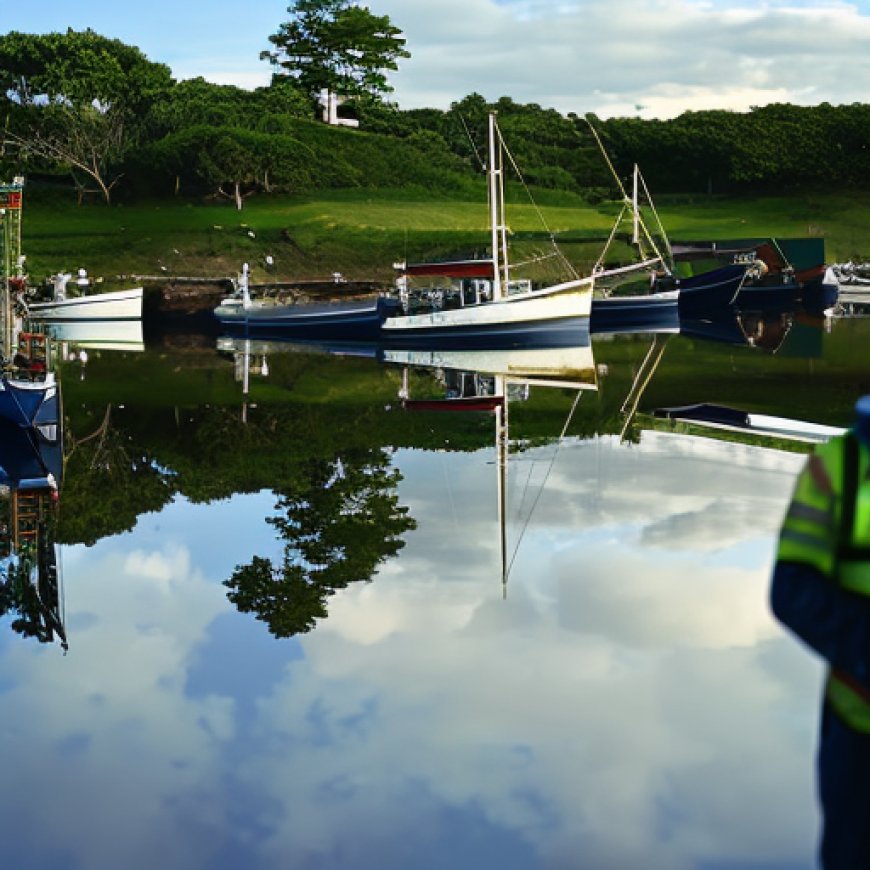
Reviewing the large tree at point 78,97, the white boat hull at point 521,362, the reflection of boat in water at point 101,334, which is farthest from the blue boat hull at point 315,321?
the large tree at point 78,97

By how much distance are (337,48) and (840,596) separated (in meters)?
93.2

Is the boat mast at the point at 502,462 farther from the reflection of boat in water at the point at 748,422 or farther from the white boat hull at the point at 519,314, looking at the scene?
the white boat hull at the point at 519,314

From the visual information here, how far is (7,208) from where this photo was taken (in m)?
28.6

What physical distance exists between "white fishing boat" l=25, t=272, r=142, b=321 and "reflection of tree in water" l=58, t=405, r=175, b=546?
3473cm

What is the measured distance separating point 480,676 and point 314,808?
9.40ft

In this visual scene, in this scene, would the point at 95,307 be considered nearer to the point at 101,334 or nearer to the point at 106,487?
the point at 101,334

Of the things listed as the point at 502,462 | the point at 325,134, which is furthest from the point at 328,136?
the point at 502,462

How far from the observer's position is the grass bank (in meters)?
68.6

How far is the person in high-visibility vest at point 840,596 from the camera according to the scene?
4941mm

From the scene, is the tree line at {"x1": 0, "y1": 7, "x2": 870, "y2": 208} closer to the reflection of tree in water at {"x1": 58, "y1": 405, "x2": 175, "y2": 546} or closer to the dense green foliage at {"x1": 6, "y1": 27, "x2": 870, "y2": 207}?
the dense green foliage at {"x1": 6, "y1": 27, "x2": 870, "y2": 207}

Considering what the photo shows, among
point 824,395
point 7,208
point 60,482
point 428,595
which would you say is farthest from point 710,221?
point 428,595

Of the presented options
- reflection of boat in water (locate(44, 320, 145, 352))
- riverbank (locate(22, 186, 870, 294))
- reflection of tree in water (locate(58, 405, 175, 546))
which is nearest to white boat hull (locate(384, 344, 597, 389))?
reflection of boat in water (locate(44, 320, 145, 352))

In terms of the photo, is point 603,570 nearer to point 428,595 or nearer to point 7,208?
point 428,595

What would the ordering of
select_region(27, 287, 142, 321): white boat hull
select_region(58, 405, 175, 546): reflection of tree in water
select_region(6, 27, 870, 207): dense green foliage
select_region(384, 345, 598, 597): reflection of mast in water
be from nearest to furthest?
select_region(58, 405, 175, 546): reflection of tree in water, select_region(384, 345, 598, 597): reflection of mast in water, select_region(27, 287, 142, 321): white boat hull, select_region(6, 27, 870, 207): dense green foliage
